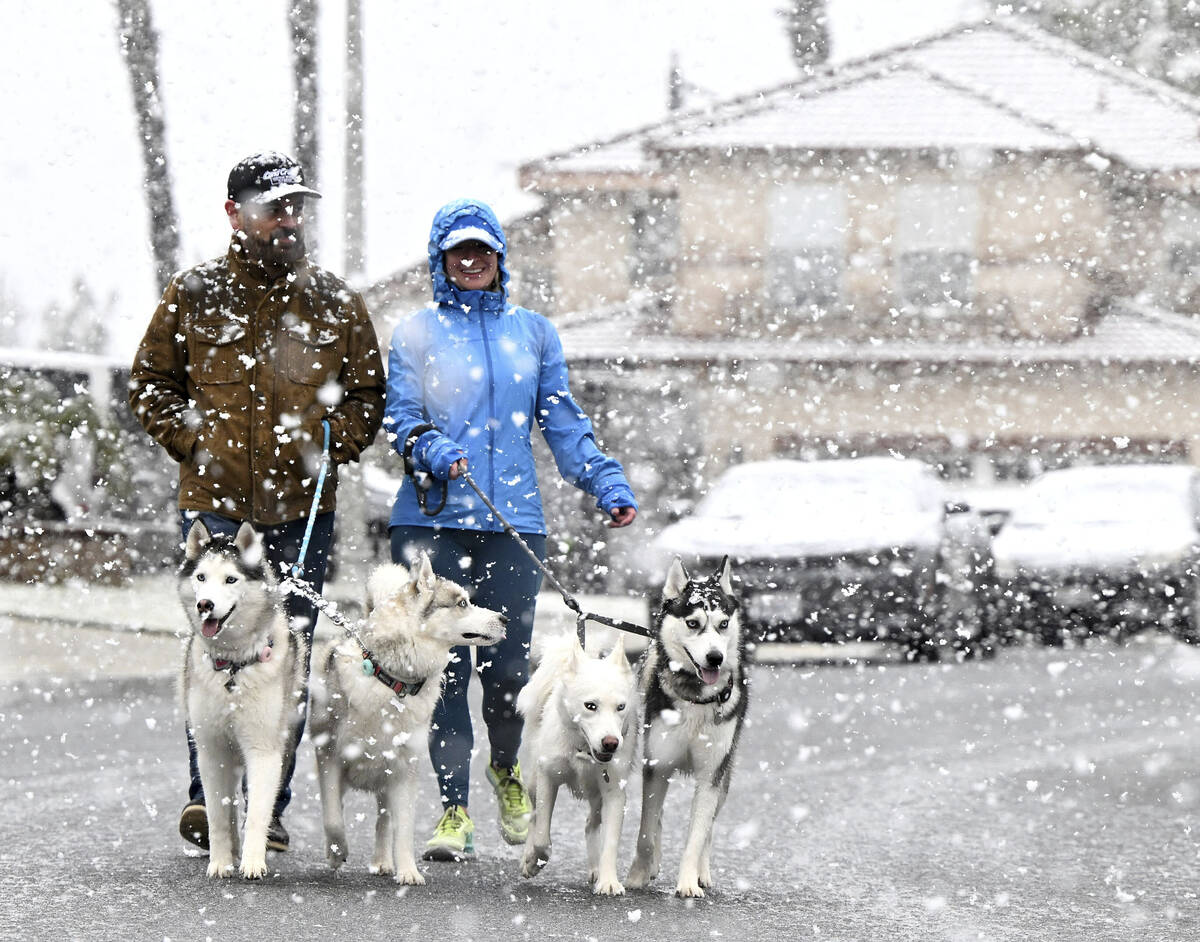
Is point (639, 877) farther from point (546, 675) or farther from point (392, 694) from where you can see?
point (392, 694)

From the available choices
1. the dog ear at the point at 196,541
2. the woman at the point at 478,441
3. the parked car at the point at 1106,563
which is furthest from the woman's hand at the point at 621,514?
the parked car at the point at 1106,563

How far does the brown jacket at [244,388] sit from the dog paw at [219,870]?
1095 mm

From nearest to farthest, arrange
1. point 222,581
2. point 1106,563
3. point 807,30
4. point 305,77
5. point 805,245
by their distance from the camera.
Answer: point 222,581, point 1106,563, point 305,77, point 805,245, point 807,30

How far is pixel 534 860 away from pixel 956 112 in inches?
1013

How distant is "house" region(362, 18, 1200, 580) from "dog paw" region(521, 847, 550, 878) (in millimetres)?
22552

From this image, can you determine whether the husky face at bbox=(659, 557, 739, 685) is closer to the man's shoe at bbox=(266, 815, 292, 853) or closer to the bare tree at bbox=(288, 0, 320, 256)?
the man's shoe at bbox=(266, 815, 292, 853)

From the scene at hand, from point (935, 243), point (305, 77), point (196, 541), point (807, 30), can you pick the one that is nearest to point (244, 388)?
point (196, 541)

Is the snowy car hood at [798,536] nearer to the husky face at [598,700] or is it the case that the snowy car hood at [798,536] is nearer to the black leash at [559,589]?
the black leash at [559,589]

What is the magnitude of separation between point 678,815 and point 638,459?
22507 millimetres

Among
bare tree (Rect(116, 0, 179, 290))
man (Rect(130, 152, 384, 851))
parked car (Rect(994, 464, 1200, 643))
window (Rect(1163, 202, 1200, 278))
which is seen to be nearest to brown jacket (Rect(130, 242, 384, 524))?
man (Rect(130, 152, 384, 851))

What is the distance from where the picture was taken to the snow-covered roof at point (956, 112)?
97.0ft

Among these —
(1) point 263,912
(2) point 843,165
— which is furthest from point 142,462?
(1) point 263,912

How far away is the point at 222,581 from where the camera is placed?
5.59 m

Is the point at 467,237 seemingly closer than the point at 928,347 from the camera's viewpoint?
Yes
